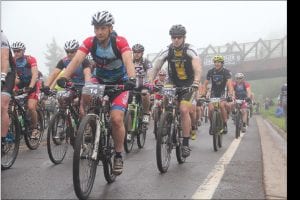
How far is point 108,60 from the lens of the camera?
5203mm

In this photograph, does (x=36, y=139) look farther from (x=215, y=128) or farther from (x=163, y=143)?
(x=215, y=128)

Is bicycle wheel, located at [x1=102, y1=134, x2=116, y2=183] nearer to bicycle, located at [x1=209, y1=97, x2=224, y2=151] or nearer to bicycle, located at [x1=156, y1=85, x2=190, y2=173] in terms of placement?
bicycle, located at [x1=156, y1=85, x2=190, y2=173]

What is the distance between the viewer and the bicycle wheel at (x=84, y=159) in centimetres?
396

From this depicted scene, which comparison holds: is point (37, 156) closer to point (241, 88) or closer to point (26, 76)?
point (26, 76)

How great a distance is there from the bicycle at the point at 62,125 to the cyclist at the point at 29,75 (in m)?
1.42

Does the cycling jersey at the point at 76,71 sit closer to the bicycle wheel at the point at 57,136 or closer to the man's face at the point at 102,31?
the bicycle wheel at the point at 57,136

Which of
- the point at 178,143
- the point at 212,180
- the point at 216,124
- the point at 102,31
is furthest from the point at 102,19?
the point at 216,124

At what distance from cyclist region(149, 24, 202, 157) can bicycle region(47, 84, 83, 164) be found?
155 cm

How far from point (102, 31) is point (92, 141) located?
1.35 m

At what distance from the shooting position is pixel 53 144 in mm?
6293

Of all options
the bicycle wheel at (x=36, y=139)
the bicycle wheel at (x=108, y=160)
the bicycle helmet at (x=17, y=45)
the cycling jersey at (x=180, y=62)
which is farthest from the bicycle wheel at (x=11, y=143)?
the cycling jersey at (x=180, y=62)

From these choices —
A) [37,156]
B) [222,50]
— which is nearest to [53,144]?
[37,156]

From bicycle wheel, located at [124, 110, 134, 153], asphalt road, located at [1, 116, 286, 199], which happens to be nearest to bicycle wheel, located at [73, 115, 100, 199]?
asphalt road, located at [1, 116, 286, 199]

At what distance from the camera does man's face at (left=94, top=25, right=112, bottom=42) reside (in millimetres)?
4828
